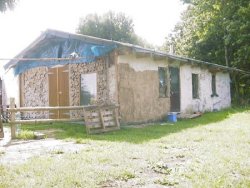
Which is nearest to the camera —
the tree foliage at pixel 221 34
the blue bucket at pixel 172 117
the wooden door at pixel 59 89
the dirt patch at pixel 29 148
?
the dirt patch at pixel 29 148

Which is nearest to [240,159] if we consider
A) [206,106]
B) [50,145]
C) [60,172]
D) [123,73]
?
[60,172]

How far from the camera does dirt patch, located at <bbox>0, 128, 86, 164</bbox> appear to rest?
7023mm

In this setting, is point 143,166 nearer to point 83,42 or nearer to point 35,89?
point 83,42

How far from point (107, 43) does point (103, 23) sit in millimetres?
26624

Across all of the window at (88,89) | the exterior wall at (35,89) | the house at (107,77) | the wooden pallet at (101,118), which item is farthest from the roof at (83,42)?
the wooden pallet at (101,118)

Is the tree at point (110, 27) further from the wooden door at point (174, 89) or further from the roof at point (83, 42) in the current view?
the wooden door at point (174, 89)

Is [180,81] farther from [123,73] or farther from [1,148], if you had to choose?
[1,148]

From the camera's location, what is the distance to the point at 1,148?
27.1 ft

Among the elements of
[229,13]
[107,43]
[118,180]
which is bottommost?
[118,180]

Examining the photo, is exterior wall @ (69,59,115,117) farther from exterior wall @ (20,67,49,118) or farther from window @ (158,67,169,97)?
window @ (158,67,169,97)

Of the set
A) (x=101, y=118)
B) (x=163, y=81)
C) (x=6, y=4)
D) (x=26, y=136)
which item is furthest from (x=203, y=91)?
(x=6, y=4)

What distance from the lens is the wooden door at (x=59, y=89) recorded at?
15.0m

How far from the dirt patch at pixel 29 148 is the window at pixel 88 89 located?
418 centimetres

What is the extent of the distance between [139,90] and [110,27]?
25619 mm
